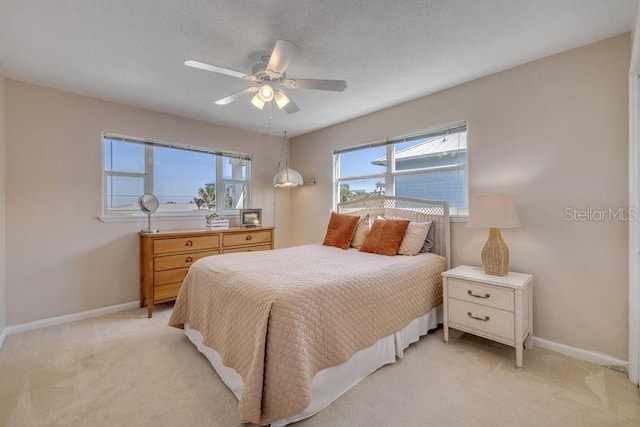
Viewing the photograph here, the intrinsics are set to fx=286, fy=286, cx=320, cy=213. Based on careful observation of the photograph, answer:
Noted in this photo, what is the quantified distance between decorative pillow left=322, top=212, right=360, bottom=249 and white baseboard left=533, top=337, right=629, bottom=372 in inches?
76.5

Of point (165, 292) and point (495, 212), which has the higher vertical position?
point (495, 212)

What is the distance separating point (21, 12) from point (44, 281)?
2.46 metres

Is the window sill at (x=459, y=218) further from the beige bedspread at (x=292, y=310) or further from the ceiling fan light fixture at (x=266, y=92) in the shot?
the ceiling fan light fixture at (x=266, y=92)

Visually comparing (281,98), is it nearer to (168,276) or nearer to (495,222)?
(495,222)

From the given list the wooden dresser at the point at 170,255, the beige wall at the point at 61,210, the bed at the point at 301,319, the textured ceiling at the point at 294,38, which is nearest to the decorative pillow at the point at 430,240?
the bed at the point at 301,319

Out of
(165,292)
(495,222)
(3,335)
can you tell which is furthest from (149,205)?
(495,222)

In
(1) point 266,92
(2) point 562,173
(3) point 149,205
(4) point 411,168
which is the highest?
(1) point 266,92

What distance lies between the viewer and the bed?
1494 mm

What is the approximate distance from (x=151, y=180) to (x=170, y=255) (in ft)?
3.58

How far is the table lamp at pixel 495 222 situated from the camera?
2.30 m

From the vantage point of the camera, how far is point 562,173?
91.4 inches

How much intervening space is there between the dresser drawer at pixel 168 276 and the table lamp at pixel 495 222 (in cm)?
315

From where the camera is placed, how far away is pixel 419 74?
267 cm

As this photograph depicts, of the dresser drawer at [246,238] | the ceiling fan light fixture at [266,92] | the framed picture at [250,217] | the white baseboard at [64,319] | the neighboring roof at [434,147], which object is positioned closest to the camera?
the ceiling fan light fixture at [266,92]
